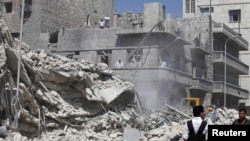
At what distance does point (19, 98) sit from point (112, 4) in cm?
3005

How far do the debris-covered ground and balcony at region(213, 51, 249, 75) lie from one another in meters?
18.8

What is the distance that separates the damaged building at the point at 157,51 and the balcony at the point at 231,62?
0.10 meters

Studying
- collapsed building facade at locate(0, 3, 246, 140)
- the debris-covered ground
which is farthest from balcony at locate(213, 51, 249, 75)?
the debris-covered ground

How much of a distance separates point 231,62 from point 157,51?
15.1 metres

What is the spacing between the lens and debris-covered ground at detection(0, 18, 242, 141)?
19125 millimetres

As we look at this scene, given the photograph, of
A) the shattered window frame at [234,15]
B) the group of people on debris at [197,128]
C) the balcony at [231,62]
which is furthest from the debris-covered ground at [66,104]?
the shattered window frame at [234,15]

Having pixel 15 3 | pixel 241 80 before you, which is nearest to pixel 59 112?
pixel 15 3

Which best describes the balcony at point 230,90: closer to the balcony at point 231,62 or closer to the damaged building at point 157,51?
the damaged building at point 157,51

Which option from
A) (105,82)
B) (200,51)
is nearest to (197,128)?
(105,82)

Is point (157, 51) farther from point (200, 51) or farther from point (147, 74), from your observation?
point (200, 51)

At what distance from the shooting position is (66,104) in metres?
22.4

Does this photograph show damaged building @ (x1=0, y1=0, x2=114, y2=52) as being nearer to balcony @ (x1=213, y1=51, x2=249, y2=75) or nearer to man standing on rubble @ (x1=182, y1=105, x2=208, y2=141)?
balcony @ (x1=213, y1=51, x2=249, y2=75)

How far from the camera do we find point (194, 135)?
8352 millimetres

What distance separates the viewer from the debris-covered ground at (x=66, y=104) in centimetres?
1912
